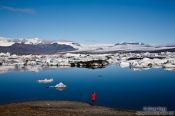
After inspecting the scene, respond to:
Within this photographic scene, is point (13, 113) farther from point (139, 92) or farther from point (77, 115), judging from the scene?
point (139, 92)

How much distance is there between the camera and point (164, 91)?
93.0 feet

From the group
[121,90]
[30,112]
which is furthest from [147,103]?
[30,112]

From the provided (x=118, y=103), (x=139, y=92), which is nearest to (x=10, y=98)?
(x=118, y=103)

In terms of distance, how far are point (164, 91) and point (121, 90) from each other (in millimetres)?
4091

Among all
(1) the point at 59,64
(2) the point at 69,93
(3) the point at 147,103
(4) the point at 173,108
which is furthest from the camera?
(1) the point at 59,64

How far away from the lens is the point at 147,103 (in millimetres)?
22344

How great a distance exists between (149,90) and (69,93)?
7728mm

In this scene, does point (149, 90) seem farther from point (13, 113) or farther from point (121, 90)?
point (13, 113)

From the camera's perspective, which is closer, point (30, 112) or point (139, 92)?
point (30, 112)

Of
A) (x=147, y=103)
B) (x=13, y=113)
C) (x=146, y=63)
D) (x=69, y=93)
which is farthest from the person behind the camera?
(x=146, y=63)

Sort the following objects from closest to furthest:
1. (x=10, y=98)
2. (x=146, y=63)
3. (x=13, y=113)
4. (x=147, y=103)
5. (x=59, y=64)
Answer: (x=13, y=113) → (x=147, y=103) → (x=10, y=98) → (x=146, y=63) → (x=59, y=64)

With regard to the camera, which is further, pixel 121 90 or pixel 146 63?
pixel 146 63

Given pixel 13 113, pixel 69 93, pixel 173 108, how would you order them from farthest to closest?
pixel 69 93 → pixel 173 108 → pixel 13 113

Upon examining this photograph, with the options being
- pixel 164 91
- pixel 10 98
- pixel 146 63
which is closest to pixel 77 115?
pixel 10 98
